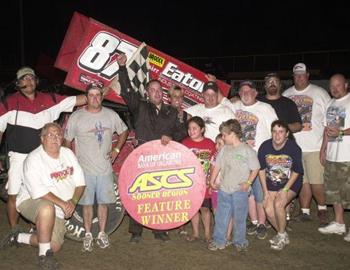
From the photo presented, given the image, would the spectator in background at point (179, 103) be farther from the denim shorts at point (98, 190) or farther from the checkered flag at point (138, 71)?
the denim shorts at point (98, 190)

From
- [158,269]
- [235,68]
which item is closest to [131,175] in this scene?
[158,269]

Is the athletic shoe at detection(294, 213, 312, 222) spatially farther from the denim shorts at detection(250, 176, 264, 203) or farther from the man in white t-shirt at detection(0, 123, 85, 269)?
the man in white t-shirt at detection(0, 123, 85, 269)

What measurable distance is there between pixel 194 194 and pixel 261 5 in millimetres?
38254

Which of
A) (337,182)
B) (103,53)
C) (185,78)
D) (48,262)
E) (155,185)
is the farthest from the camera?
(185,78)

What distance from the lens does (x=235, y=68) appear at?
87.3ft

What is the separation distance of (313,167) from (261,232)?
144 centimetres

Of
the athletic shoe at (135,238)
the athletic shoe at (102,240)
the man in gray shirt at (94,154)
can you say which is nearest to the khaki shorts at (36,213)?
the man in gray shirt at (94,154)

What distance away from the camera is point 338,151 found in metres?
5.66

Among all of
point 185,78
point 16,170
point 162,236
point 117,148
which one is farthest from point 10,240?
point 185,78

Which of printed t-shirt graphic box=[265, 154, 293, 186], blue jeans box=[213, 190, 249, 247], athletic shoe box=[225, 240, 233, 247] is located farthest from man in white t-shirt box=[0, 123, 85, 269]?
printed t-shirt graphic box=[265, 154, 293, 186]

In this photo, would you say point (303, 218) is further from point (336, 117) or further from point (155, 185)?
point (155, 185)

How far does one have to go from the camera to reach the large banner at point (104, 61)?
5.94 m

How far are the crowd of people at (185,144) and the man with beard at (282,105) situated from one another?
1cm

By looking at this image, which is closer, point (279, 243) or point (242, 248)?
point (242, 248)
